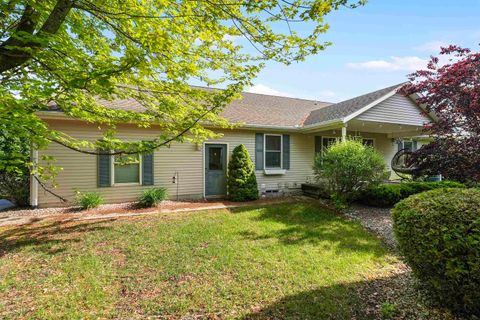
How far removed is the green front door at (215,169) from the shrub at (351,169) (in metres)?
4.02

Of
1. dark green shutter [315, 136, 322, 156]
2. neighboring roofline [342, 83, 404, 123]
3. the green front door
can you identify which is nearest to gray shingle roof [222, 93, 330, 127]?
dark green shutter [315, 136, 322, 156]

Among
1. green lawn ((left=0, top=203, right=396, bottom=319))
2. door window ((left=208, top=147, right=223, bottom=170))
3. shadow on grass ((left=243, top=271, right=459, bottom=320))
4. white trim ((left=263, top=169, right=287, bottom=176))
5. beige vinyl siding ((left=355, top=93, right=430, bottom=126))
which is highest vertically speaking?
beige vinyl siding ((left=355, top=93, right=430, bottom=126))

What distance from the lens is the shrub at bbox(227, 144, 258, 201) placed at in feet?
30.8

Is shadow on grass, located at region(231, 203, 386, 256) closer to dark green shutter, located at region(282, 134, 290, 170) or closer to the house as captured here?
the house

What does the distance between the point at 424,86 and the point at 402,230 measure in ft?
26.0

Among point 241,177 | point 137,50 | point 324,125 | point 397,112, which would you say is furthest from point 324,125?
point 137,50

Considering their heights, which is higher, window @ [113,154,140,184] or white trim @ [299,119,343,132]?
white trim @ [299,119,343,132]

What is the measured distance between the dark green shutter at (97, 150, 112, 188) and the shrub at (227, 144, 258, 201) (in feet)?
14.1

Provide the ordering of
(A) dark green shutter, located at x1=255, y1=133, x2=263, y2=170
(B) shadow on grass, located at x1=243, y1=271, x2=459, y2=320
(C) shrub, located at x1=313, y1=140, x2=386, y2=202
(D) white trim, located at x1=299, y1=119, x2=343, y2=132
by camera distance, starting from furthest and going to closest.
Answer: (A) dark green shutter, located at x1=255, y1=133, x2=263, y2=170 → (D) white trim, located at x1=299, y1=119, x2=343, y2=132 → (C) shrub, located at x1=313, y1=140, x2=386, y2=202 → (B) shadow on grass, located at x1=243, y1=271, x2=459, y2=320

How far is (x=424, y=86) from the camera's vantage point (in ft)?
28.0

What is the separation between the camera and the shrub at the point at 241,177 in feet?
30.8

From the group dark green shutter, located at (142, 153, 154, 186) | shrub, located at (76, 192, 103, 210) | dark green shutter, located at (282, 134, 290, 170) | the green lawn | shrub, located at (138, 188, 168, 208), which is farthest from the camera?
dark green shutter, located at (282, 134, 290, 170)

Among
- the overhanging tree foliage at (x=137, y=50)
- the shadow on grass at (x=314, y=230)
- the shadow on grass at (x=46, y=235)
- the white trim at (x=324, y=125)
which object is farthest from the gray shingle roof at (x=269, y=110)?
the shadow on grass at (x=46, y=235)

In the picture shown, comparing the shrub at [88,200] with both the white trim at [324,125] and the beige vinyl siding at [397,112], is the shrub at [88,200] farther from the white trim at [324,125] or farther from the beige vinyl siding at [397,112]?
the beige vinyl siding at [397,112]
